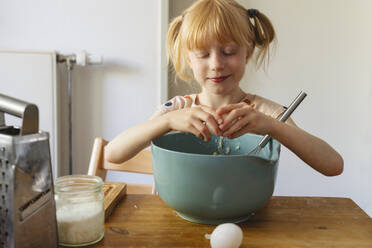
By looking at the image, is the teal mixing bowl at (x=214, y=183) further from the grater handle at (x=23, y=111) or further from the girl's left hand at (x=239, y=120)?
the grater handle at (x=23, y=111)

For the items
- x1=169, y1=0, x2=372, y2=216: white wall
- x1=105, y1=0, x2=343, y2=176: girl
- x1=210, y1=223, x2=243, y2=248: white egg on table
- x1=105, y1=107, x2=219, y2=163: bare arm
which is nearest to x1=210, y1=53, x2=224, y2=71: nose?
x1=105, y1=0, x2=343, y2=176: girl

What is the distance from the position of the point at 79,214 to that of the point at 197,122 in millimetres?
275

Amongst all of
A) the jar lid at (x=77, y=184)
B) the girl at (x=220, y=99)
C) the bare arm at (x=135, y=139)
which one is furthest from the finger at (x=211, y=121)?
the jar lid at (x=77, y=184)

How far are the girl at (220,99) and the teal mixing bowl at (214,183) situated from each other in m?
0.10

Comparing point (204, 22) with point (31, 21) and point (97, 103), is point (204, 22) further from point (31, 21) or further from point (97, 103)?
A: point (31, 21)

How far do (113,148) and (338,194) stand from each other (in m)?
1.42

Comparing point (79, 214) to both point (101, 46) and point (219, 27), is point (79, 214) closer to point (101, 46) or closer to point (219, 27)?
point (219, 27)

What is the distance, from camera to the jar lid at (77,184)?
579 millimetres

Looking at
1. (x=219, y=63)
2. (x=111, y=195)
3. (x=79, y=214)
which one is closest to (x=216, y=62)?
(x=219, y=63)

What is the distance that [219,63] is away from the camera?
3.08ft

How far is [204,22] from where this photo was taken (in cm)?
95

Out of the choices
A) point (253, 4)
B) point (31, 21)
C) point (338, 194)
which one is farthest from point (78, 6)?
point (338, 194)

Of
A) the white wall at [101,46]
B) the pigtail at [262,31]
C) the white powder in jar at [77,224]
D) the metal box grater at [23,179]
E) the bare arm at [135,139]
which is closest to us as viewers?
the metal box grater at [23,179]

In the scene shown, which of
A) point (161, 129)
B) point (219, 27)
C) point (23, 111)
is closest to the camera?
point (23, 111)
